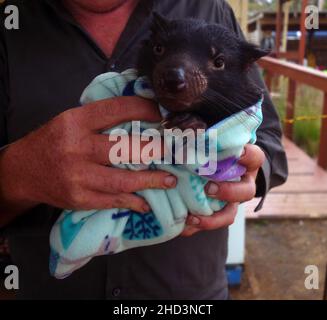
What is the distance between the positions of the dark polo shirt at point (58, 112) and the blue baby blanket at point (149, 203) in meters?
0.18

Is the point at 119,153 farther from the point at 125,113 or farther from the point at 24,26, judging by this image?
the point at 24,26

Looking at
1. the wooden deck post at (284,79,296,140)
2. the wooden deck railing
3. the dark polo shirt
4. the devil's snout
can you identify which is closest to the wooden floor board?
the wooden deck railing

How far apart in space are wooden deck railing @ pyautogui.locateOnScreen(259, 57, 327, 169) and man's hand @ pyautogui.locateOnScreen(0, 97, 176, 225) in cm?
178

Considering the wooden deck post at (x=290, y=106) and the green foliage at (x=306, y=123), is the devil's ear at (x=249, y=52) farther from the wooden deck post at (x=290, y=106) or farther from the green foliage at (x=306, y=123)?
the green foliage at (x=306, y=123)

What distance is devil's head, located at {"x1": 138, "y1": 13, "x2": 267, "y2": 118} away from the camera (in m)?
0.91

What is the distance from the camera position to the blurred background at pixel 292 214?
2590 millimetres

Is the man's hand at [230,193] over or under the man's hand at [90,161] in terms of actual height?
under

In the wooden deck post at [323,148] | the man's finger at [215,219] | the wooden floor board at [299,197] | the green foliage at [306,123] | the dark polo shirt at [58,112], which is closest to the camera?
the man's finger at [215,219]

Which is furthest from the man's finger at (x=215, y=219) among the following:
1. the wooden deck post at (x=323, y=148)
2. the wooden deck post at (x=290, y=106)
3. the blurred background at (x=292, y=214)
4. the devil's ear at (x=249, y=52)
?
Result: the wooden deck post at (x=290, y=106)

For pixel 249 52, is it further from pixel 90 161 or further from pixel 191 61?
pixel 90 161

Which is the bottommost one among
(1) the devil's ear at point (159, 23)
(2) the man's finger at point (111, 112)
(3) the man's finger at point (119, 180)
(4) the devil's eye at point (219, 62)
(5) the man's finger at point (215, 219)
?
(5) the man's finger at point (215, 219)

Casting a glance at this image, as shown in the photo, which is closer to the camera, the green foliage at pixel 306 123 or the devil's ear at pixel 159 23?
the devil's ear at pixel 159 23

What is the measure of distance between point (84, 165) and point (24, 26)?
1.71 feet
